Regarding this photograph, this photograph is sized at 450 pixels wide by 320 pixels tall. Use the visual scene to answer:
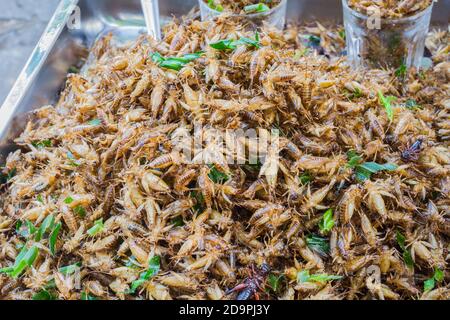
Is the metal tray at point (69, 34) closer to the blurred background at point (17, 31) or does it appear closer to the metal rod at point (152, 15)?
the metal rod at point (152, 15)

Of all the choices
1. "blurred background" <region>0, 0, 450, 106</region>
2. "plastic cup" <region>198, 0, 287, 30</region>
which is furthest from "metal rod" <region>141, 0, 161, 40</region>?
"blurred background" <region>0, 0, 450, 106</region>

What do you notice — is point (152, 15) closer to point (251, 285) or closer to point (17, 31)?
point (251, 285)

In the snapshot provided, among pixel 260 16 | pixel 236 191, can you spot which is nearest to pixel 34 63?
pixel 260 16

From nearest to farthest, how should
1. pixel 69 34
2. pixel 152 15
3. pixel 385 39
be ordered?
pixel 385 39 < pixel 152 15 < pixel 69 34

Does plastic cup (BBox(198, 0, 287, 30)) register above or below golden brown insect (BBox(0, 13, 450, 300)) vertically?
above

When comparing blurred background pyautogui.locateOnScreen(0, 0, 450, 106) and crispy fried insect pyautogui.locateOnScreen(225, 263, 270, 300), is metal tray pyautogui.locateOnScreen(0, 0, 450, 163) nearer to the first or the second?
blurred background pyautogui.locateOnScreen(0, 0, 450, 106)
